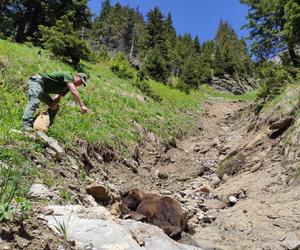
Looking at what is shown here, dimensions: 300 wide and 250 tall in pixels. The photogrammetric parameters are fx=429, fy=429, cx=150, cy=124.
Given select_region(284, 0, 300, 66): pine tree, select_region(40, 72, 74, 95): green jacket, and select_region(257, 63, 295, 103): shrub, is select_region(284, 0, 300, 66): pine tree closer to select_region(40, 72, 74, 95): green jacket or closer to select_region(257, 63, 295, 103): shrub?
select_region(257, 63, 295, 103): shrub

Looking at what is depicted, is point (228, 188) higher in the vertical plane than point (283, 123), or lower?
lower

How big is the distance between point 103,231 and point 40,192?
1.70 m

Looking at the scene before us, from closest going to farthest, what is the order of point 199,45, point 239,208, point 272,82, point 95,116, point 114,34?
1. point 239,208
2. point 95,116
3. point 272,82
4. point 199,45
5. point 114,34

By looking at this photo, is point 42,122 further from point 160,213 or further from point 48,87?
point 160,213

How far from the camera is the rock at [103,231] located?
4.55 metres

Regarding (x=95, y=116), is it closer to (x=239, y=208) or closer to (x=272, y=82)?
(x=239, y=208)

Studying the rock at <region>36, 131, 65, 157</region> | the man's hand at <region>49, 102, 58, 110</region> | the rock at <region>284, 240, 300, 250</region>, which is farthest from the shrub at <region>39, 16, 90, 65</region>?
the rock at <region>284, 240, 300, 250</region>

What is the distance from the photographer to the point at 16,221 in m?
4.32

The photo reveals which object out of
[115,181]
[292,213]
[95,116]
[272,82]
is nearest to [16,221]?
[292,213]

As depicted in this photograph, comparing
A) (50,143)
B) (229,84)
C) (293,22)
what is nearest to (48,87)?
(50,143)

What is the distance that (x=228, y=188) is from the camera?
10836mm

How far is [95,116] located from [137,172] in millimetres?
2752

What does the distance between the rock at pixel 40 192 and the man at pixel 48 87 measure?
2.37 m

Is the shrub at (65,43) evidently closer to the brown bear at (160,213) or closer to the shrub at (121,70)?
the shrub at (121,70)
